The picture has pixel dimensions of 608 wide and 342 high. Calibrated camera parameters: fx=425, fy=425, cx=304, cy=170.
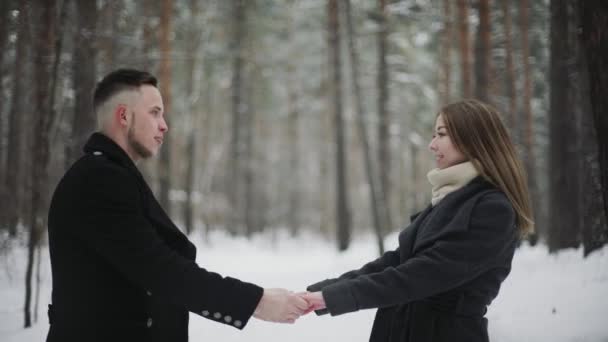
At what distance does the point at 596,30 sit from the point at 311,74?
20787 mm

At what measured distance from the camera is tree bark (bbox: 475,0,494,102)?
1091cm

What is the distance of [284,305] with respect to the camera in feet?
9.64

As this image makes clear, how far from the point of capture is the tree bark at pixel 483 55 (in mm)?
10914

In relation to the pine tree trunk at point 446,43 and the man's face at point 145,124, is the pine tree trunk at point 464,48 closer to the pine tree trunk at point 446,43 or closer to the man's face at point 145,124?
the pine tree trunk at point 446,43

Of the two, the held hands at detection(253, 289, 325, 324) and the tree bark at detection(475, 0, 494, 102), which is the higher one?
the tree bark at detection(475, 0, 494, 102)

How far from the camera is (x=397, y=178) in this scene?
1240 inches

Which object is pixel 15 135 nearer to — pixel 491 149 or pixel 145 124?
pixel 145 124

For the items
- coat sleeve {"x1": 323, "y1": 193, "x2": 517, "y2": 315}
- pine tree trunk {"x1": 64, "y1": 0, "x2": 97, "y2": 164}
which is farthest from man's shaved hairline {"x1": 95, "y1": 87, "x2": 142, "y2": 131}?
pine tree trunk {"x1": 64, "y1": 0, "x2": 97, "y2": 164}

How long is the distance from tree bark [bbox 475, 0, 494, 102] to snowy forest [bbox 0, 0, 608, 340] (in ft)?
0.13

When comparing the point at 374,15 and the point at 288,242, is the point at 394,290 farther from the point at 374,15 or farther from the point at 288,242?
the point at 288,242

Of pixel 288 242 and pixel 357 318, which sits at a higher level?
pixel 357 318

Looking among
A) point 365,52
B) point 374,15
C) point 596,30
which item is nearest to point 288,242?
point 365,52

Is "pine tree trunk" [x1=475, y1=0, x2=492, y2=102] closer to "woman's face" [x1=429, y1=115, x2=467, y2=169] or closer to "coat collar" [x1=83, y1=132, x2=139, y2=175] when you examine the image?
"woman's face" [x1=429, y1=115, x2=467, y2=169]

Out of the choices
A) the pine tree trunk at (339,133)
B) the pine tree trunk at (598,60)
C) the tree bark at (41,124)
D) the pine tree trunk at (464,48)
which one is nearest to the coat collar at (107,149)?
the pine tree trunk at (598,60)
